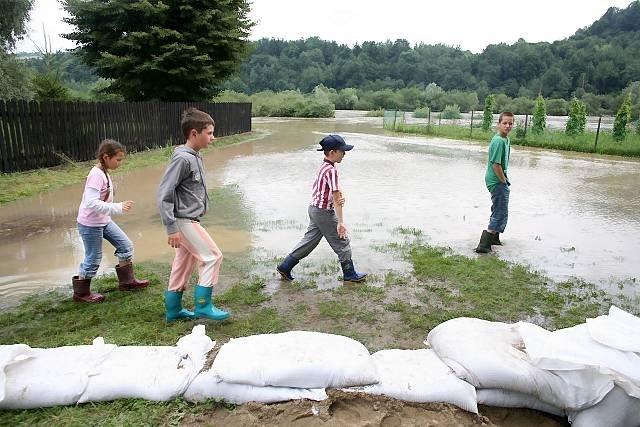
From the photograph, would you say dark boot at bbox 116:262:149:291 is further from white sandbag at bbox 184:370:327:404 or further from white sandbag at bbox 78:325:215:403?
white sandbag at bbox 184:370:327:404

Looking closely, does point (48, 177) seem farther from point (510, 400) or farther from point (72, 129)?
point (510, 400)

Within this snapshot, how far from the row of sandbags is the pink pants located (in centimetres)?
174

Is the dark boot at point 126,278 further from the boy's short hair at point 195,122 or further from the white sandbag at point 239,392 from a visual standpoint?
the white sandbag at point 239,392

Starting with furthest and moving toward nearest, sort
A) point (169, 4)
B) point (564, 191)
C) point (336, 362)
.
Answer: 1. point (169, 4)
2. point (564, 191)
3. point (336, 362)

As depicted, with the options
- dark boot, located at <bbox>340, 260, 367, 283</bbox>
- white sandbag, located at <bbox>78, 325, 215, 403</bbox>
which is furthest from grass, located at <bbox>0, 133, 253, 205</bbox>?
white sandbag, located at <bbox>78, 325, 215, 403</bbox>

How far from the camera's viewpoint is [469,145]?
19.9m

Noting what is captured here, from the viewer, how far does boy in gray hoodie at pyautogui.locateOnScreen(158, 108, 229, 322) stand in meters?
3.38

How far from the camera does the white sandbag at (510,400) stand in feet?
8.54

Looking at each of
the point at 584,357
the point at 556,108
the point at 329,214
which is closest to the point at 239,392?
the point at 584,357

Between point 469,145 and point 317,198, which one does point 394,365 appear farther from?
point 469,145

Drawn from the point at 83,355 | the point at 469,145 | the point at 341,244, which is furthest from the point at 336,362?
the point at 469,145

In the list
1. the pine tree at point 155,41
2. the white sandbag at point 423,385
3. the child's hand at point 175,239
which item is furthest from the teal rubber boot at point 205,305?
the pine tree at point 155,41

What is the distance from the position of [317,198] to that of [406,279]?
1280 millimetres

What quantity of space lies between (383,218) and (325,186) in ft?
10.5
